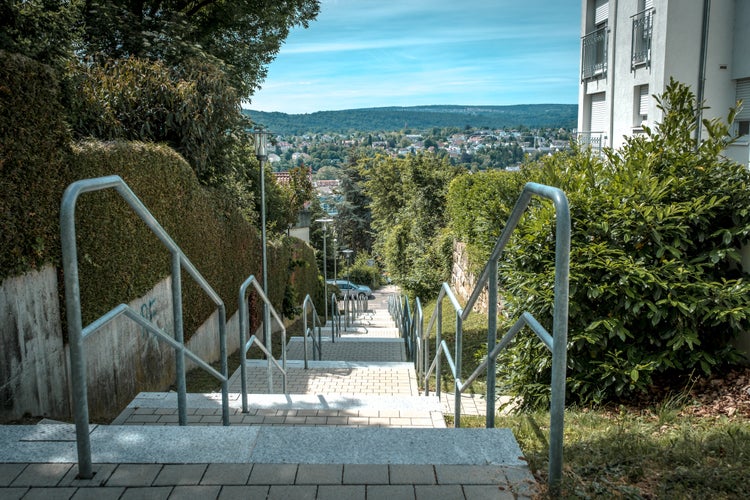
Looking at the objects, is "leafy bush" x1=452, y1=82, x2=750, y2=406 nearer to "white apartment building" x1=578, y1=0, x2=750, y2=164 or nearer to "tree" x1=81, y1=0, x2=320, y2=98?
"white apartment building" x1=578, y1=0, x2=750, y2=164

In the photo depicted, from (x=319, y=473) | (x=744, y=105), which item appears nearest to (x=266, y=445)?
(x=319, y=473)

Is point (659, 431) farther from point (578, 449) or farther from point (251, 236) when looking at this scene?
point (251, 236)

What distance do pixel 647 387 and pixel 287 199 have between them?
2461 cm

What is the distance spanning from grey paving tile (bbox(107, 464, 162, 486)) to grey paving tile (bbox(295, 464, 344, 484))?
0.59m

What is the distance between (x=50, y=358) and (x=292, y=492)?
3962 millimetres

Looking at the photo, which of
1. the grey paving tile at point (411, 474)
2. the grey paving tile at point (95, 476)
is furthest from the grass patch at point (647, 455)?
the grey paving tile at point (95, 476)

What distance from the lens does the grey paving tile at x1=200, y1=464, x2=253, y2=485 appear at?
253cm

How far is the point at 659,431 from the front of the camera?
3.85 m

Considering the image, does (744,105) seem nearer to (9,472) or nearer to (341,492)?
(341,492)

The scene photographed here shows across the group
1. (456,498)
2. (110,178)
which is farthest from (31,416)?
(456,498)

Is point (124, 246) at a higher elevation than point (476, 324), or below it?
higher

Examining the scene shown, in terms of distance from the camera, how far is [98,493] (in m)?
2.44

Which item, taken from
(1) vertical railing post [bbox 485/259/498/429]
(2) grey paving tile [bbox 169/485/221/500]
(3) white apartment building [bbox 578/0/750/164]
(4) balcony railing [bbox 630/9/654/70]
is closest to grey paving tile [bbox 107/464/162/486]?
(2) grey paving tile [bbox 169/485/221/500]

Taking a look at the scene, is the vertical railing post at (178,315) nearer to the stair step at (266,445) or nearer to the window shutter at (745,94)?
the stair step at (266,445)
